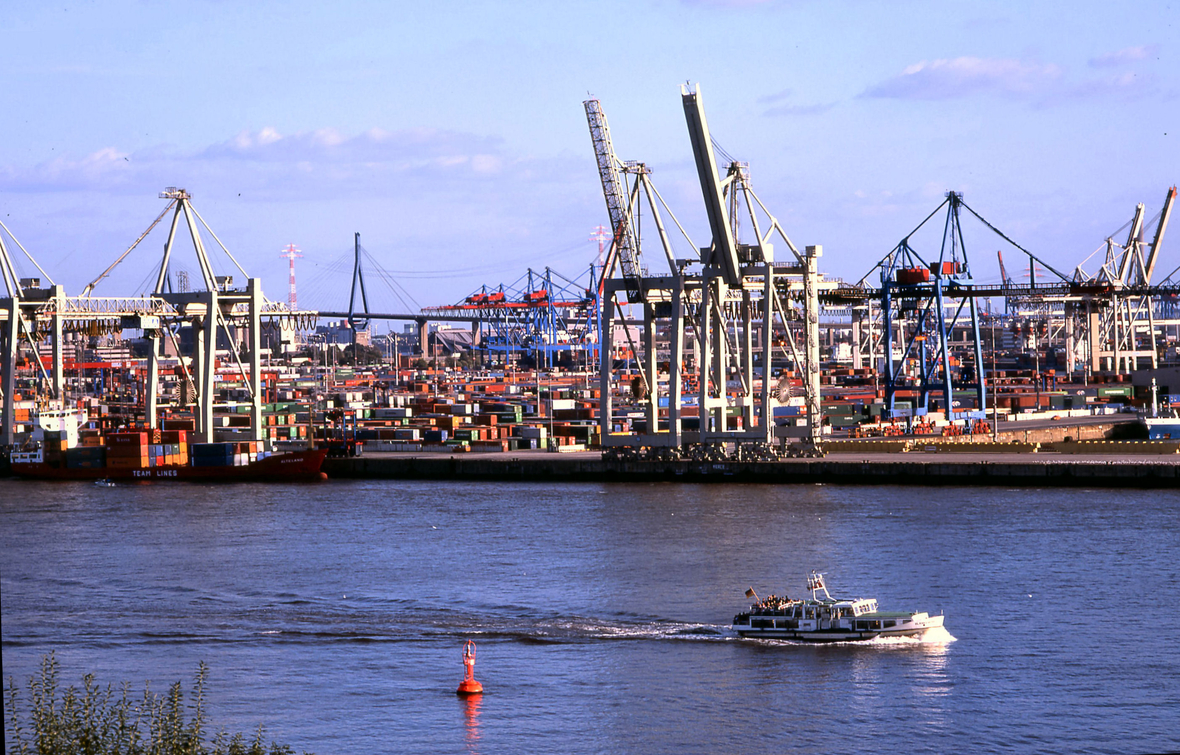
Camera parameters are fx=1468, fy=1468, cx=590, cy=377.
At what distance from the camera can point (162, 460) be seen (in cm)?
4947

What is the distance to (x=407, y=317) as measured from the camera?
151 meters

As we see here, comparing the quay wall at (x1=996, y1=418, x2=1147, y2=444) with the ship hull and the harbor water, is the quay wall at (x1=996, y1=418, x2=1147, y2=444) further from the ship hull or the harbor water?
the ship hull

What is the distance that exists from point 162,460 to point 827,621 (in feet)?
112

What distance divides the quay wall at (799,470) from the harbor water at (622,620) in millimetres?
3532

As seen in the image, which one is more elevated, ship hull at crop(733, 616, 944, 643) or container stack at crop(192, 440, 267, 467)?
container stack at crop(192, 440, 267, 467)

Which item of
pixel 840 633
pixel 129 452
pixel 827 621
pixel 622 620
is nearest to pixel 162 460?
pixel 129 452

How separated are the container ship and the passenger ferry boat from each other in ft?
97.6

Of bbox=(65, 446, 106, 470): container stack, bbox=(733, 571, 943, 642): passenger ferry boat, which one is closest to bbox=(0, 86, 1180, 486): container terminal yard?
bbox=(65, 446, 106, 470): container stack

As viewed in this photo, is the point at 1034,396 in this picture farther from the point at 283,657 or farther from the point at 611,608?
the point at 283,657

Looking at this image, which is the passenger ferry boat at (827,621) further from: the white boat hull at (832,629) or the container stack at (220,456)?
the container stack at (220,456)

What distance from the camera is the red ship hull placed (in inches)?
1906

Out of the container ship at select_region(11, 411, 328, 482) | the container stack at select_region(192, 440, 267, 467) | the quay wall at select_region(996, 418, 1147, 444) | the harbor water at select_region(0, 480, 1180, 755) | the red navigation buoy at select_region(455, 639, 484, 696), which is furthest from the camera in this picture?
the quay wall at select_region(996, 418, 1147, 444)

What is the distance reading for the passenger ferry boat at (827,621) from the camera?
19.9 metres

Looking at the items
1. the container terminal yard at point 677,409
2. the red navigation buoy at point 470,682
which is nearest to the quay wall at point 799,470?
the container terminal yard at point 677,409
